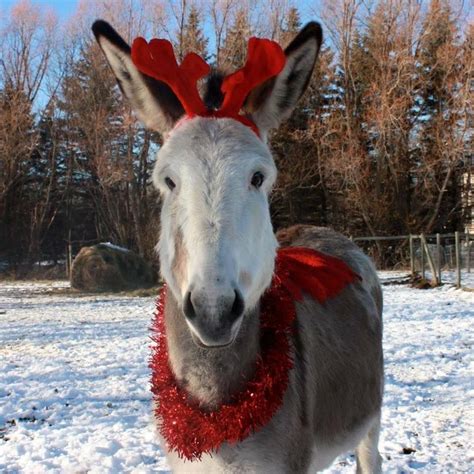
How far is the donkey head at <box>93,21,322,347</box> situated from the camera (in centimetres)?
176

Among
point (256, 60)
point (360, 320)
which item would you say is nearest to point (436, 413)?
point (360, 320)

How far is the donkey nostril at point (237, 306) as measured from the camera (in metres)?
1.75

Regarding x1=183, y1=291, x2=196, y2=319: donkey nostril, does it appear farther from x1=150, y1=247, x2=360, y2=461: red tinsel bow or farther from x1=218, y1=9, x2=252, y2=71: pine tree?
x1=218, y1=9, x2=252, y2=71: pine tree

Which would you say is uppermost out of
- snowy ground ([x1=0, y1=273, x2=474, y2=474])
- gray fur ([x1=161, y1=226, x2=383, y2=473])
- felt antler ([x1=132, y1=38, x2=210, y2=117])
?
felt antler ([x1=132, y1=38, x2=210, y2=117])

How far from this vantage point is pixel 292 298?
2779 millimetres

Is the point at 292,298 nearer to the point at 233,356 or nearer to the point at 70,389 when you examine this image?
the point at 233,356

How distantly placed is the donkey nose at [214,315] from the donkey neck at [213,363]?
0.50m

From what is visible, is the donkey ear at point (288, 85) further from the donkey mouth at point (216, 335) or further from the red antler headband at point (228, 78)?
the donkey mouth at point (216, 335)

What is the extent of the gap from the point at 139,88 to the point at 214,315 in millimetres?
1257

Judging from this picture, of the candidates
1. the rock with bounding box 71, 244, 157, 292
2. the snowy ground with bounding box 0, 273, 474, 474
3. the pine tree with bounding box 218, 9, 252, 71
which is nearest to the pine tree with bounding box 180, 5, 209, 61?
the pine tree with bounding box 218, 9, 252, 71

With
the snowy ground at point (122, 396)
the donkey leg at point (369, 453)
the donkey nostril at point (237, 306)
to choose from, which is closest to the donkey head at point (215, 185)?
the donkey nostril at point (237, 306)

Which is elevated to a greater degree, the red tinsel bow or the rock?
the red tinsel bow

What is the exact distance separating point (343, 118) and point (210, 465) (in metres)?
26.6

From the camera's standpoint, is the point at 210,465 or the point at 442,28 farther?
the point at 442,28
